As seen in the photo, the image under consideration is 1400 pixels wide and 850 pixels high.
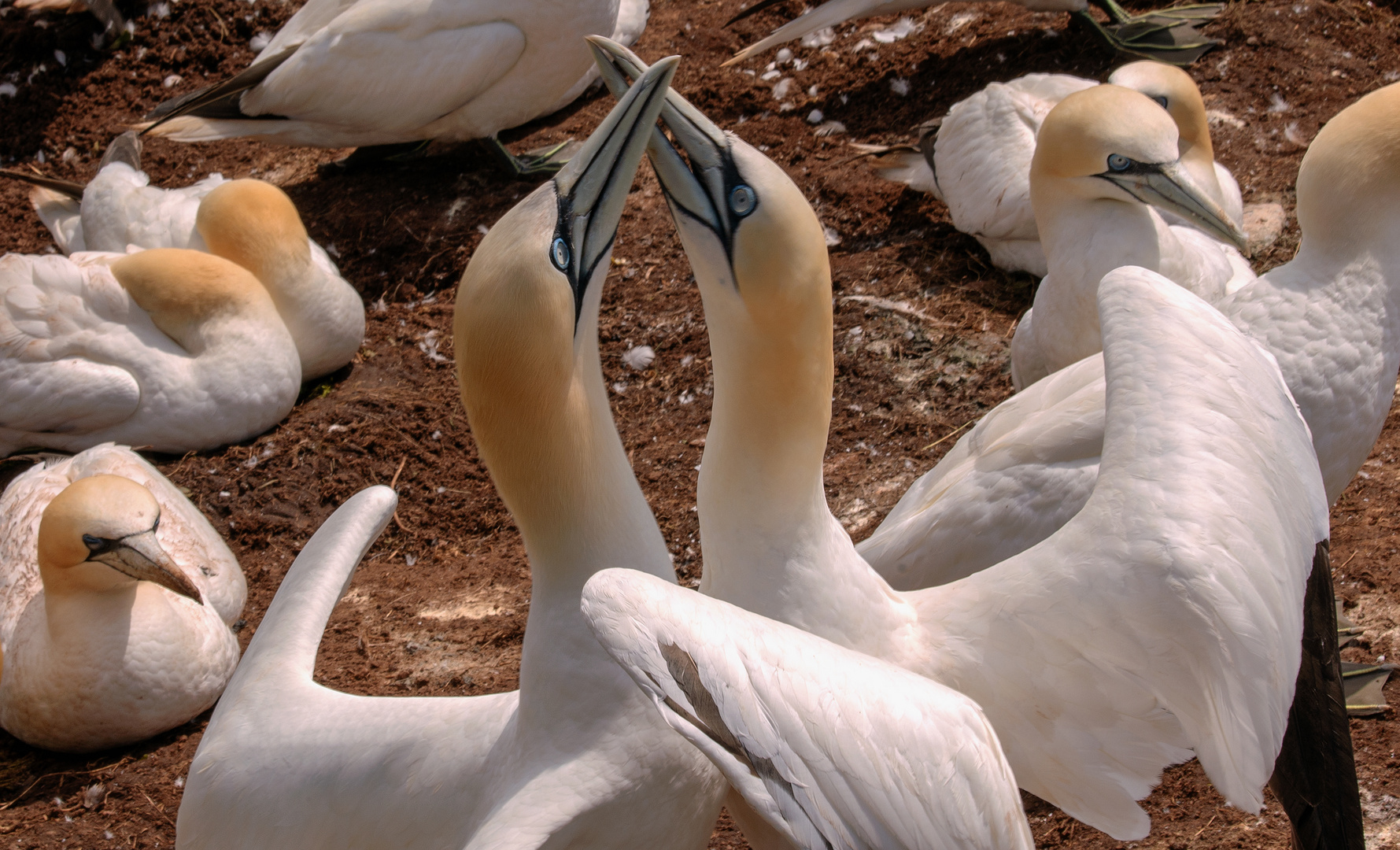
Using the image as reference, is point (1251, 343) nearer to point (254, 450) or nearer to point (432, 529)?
point (432, 529)

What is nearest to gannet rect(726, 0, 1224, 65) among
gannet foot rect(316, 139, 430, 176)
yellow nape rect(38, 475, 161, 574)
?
gannet foot rect(316, 139, 430, 176)

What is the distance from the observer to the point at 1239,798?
2.15 meters

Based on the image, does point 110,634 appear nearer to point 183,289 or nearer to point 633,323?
point 183,289

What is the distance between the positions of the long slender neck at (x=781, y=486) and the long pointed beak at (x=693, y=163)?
0.16 metres

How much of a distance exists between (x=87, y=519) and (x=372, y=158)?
3.53 meters

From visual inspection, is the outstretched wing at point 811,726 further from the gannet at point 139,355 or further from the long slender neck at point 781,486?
the gannet at point 139,355

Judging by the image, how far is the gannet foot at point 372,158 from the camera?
6848mm

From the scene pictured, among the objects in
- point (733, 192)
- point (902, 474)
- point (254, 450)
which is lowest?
point (902, 474)

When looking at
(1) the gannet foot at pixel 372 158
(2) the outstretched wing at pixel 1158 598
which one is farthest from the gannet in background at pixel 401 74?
(2) the outstretched wing at pixel 1158 598

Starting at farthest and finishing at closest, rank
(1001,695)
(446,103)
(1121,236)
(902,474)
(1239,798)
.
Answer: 1. (446,103)
2. (902,474)
3. (1121,236)
4. (1001,695)
5. (1239,798)

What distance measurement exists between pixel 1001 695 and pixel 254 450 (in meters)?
3.83

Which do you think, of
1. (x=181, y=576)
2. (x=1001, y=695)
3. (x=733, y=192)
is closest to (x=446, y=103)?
(x=181, y=576)

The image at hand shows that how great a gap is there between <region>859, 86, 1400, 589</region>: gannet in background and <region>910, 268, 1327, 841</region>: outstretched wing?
1.49ft

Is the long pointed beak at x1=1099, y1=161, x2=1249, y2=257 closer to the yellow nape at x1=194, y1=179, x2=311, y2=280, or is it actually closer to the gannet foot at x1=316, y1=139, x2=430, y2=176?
the yellow nape at x1=194, y1=179, x2=311, y2=280
